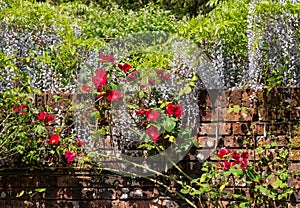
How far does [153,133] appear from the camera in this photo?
347cm

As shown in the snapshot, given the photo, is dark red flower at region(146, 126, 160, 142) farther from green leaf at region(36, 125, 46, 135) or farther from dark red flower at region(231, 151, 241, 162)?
green leaf at region(36, 125, 46, 135)

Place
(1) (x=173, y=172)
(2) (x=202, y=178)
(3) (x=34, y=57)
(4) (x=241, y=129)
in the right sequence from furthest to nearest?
(3) (x=34, y=57)
(1) (x=173, y=172)
(4) (x=241, y=129)
(2) (x=202, y=178)

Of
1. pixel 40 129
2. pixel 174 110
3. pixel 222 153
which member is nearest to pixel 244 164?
pixel 222 153

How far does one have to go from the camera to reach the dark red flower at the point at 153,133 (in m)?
3.46

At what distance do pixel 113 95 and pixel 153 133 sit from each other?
40cm

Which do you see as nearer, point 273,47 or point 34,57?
point 273,47

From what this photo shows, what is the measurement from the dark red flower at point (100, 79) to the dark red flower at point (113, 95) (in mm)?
77

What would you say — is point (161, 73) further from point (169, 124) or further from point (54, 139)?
point (54, 139)

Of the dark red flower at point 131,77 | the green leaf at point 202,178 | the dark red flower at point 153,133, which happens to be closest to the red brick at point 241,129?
the green leaf at point 202,178

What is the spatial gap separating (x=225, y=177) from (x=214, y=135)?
32 centimetres

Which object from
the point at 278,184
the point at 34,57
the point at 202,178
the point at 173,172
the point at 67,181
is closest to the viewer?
the point at 278,184

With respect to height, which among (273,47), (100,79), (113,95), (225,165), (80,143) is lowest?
(225,165)

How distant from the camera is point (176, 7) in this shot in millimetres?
7941

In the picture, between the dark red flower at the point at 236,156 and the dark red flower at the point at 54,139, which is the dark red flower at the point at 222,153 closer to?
the dark red flower at the point at 236,156
